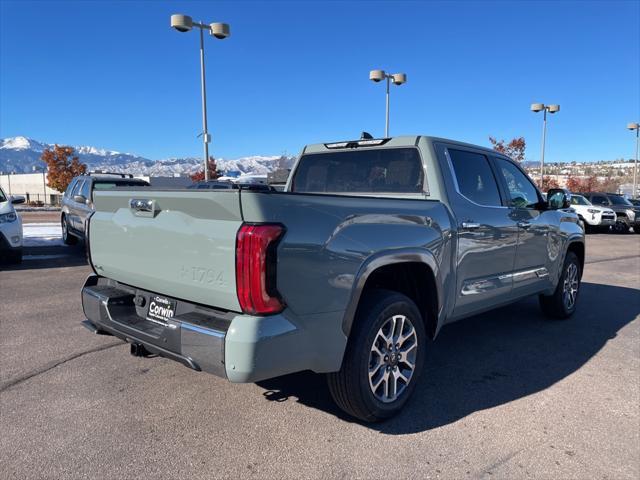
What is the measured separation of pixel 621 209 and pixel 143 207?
23.9 m

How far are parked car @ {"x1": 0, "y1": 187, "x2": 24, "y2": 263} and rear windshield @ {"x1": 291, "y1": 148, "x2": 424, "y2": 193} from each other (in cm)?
651

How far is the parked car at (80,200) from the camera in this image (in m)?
9.87

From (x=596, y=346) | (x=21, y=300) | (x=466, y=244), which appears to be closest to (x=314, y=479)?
(x=466, y=244)

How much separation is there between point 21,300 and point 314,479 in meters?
5.39

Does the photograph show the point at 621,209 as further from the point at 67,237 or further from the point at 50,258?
the point at 50,258

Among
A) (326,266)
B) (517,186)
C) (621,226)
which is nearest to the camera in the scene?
(326,266)

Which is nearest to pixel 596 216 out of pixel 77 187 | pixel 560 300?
pixel 560 300

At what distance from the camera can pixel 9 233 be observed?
8.59 metres

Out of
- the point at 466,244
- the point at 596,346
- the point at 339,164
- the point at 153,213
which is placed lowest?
the point at 596,346

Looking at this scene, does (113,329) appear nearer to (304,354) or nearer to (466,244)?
(304,354)

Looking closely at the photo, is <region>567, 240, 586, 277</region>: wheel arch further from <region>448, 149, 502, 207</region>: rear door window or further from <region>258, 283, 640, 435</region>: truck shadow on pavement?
<region>448, 149, 502, 207</region>: rear door window

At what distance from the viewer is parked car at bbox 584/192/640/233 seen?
21.4 metres

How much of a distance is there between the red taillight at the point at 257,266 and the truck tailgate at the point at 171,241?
5cm

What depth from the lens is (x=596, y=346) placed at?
488 cm
